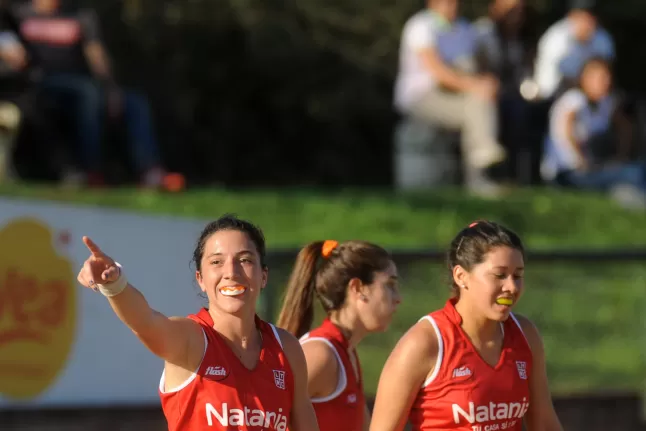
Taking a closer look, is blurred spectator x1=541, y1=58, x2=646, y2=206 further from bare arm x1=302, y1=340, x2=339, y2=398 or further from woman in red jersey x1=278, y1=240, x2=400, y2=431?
bare arm x1=302, y1=340, x2=339, y2=398

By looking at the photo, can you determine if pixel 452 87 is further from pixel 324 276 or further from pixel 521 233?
pixel 324 276

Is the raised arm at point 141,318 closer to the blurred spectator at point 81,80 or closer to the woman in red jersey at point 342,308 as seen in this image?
the woman in red jersey at point 342,308

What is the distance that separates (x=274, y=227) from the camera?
32.1 ft

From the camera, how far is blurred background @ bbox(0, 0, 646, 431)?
8.20m

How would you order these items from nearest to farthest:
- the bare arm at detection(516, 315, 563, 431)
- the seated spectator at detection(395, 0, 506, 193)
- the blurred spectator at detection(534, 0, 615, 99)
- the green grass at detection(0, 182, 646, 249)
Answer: the bare arm at detection(516, 315, 563, 431), the green grass at detection(0, 182, 646, 249), the seated spectator at detection(395, 0, 506, 193), the blurred spectator at detection(534, 0, 615, 99)

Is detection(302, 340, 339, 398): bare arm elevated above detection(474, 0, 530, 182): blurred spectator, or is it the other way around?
detection(474, 0, 530, 182): blurred spectator

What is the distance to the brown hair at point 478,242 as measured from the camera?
457 cm

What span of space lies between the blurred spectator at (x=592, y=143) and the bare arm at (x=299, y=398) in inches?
278

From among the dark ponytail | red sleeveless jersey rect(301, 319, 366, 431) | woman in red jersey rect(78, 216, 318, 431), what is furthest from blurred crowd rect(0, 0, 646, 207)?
woman in red jersey rect(78, 216, 318, 431)

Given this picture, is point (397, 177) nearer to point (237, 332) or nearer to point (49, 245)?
point (49, 245)

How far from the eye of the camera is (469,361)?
4570 mm

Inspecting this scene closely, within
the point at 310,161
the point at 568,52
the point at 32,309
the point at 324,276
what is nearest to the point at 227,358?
the point at 324,276

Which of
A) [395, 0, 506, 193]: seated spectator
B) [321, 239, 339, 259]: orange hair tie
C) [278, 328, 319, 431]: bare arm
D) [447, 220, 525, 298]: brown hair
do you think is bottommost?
[278, 328, 319, 431]: bare arm

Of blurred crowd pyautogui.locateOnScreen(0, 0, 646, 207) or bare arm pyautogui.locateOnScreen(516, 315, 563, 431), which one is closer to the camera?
bare arm pyautogui.locateOnScreen(516, 315, 563, 431)
